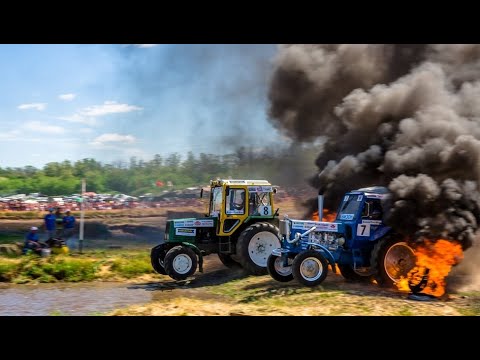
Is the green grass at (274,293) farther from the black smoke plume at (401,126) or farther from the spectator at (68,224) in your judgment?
the spectator at (68,224)

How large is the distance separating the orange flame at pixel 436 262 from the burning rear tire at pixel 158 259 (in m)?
6.20

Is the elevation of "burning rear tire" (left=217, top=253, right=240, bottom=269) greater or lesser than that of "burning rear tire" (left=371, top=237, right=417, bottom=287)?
lesser

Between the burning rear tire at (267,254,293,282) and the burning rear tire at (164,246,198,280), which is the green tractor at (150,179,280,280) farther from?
the burning rear tire at (267,254,293,282)

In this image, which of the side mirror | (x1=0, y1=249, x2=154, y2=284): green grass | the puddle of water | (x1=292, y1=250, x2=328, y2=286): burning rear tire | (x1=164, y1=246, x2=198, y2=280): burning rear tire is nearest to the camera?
the puddle of water

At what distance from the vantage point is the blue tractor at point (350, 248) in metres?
12.4

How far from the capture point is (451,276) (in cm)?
1345

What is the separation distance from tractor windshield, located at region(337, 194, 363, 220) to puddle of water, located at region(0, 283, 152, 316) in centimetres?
479

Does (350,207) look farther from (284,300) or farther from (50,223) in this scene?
(50,223)

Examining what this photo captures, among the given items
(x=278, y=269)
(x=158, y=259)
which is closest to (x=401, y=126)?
(x=278, y=269)

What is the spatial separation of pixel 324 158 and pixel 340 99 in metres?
2.39

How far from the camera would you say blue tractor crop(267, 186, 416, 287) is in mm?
12438

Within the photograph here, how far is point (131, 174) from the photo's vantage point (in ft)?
87.8

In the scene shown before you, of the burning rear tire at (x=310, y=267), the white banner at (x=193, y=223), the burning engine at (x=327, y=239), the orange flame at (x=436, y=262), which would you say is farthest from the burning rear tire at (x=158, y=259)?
the orange flame at (x=436, y=262)

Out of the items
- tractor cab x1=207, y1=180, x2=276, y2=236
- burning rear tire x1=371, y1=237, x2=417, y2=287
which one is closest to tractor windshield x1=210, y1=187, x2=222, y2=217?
tractor cab x1=207, y1=180, x2=276, y2=236
